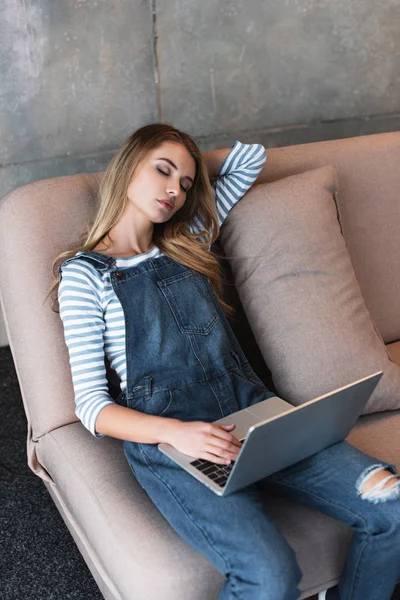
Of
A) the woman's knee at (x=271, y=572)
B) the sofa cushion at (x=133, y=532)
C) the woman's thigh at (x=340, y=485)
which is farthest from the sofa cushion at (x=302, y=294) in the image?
the woman's knee at (x=271, y=572)

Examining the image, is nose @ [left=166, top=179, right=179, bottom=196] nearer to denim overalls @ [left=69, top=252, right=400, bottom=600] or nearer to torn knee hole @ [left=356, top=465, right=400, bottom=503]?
denim overalls @ [left=69, top=252, right=400, bottom=600]

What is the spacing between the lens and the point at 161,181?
5.93 feet

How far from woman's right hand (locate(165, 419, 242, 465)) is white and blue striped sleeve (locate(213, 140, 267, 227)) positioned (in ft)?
2.06

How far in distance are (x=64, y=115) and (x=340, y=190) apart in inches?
37.4

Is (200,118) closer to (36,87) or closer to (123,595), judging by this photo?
(36,87)

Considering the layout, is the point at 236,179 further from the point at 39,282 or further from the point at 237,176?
the point at 39,282

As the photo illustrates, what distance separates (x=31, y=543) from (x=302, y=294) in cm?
93

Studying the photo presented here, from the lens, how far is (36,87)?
8.07 ft

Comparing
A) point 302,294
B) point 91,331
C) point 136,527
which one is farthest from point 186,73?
point 136,527

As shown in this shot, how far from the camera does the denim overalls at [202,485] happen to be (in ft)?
4.54

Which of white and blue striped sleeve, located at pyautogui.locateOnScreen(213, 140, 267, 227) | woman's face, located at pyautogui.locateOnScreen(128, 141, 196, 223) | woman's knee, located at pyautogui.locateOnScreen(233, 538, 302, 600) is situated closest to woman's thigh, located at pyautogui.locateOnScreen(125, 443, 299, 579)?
woman's knee, located at pyautogui.locateOnScreen(233, 538, 302, 600)

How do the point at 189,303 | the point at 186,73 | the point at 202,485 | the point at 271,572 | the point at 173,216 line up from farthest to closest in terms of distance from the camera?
the point at 186,73 < the point at 173,216 < the point at 189,303 < the point at 202,485 < the point at 271,572

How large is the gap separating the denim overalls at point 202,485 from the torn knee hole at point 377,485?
13mm

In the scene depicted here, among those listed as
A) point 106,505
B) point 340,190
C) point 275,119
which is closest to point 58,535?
point 106,505
